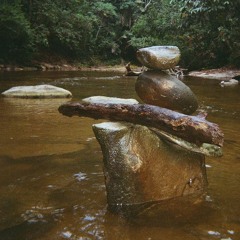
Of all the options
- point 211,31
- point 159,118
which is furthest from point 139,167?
point 211,31

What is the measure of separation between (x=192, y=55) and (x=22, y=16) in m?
9.72

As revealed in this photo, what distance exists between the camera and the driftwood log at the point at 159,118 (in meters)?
2.70

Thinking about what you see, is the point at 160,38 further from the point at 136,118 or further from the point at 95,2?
the point at 136,118

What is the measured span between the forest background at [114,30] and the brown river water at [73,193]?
48.6ft

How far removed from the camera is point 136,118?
3094 mm

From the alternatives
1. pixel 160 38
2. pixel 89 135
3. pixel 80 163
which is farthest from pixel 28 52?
pixel 80 163

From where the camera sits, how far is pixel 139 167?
310cm

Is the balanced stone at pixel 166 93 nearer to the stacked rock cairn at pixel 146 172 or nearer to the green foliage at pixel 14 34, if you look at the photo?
the stacked rock cairn at pixel 146 172

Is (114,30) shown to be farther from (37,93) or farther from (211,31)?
(37,93)

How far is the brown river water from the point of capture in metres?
2.75

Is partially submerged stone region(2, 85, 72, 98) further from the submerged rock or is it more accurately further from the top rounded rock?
the submerged rock

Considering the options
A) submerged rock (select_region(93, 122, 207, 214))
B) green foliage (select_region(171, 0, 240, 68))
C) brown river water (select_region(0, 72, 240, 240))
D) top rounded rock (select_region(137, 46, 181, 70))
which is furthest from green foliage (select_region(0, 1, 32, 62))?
submerged rock (select_region(93, 122, 207, 214))

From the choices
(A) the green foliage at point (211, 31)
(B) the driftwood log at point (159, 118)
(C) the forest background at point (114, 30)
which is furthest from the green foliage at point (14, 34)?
(B) the driftwood log at point (159, 118)

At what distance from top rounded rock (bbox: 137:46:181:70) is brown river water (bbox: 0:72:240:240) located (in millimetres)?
1223
